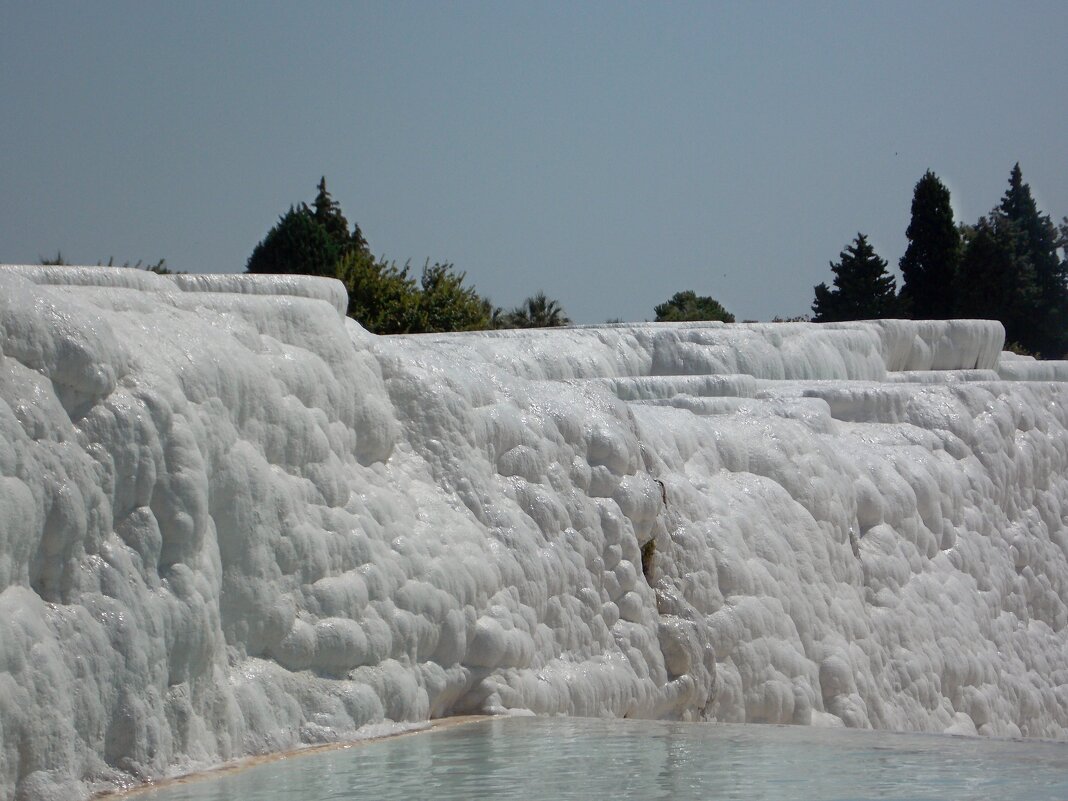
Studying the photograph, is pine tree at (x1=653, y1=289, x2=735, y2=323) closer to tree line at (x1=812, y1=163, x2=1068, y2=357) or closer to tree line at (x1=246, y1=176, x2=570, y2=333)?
tree line at (x1=812, y1=163, x2=1068, y2=357)

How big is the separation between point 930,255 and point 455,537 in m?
32.8

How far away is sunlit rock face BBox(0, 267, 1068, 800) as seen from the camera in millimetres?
5473

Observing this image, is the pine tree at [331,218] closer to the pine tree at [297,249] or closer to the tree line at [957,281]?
the pine tree at [297,249]

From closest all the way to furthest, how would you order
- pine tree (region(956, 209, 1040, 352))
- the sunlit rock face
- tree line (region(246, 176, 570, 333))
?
1. the sunlit rock face
2. tree line (region(246, 176, 570, 333))
3. pine tree (region(956, 209, 1040, 352))

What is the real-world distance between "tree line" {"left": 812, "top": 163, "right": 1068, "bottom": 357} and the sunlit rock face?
2415 cm

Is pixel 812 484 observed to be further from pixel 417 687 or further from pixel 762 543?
pixel 417 687

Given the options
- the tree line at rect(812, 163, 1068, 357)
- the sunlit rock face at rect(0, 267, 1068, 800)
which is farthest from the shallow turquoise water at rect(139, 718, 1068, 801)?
the tree line at rect(812, 163, 1068, 357)

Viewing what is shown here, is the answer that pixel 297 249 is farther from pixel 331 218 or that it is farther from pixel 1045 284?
pixel 1045 284

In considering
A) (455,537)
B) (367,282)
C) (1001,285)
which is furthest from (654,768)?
(1001,285)

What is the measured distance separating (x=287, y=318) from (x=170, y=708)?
8.33 ft

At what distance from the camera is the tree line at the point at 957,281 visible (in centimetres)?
3753

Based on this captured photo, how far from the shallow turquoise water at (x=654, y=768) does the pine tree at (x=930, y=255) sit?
3295cm

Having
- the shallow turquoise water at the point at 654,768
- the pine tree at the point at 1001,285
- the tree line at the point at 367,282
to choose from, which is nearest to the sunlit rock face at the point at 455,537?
the shallow turquoise water at the point at 654,768

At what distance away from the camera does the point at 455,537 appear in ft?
25.6
